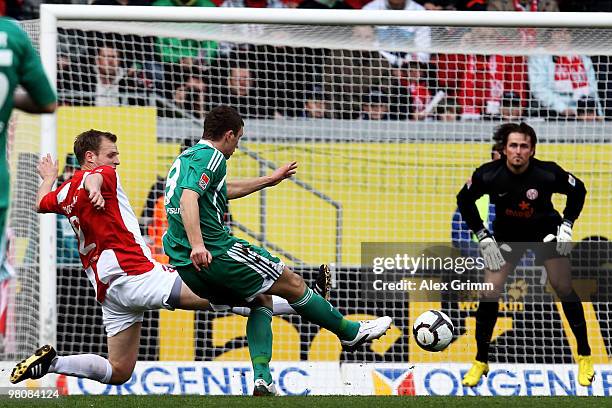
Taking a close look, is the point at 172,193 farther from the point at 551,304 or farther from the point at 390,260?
the point at 551,304

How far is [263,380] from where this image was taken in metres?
6.69

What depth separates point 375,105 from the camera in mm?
9297

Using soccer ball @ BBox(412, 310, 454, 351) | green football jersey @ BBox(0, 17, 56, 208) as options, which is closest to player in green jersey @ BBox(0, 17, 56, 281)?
green football jersey @ BBox(0, 17, 56, 208)

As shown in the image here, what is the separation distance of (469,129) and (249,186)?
271cm

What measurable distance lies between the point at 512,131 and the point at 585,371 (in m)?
1.77

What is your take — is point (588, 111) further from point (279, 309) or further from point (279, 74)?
point (279, 309)

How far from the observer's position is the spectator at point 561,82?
9273 millimetres

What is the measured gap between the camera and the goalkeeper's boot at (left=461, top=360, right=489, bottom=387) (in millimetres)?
8227

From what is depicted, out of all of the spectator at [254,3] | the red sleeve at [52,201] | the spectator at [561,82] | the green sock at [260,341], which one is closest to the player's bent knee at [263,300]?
the green sock at [260,341]

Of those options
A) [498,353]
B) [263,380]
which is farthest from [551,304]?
[263,380]

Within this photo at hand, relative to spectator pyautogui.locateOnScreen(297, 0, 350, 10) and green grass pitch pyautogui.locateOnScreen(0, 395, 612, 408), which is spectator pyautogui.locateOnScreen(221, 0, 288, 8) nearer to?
spectator pyautogui.locateOnScreen(297, 0, 350, 10)

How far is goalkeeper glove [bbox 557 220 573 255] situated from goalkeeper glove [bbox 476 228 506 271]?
0.44 metres

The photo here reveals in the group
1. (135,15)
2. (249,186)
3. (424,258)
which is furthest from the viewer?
(424,258)

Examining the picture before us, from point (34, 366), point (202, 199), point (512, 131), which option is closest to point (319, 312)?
point (202, 199)
